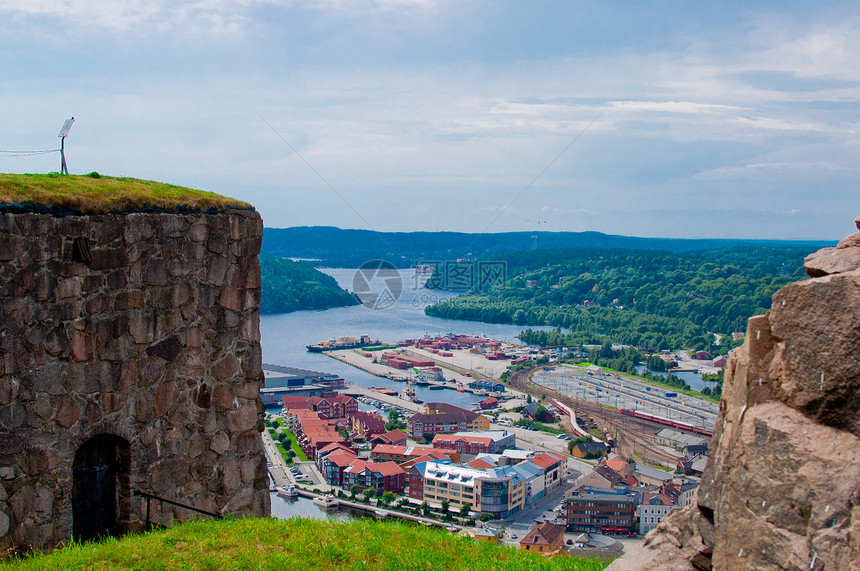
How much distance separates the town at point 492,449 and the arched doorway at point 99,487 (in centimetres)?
268

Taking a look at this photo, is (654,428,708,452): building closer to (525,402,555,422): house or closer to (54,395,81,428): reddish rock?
(525,402,555,422): house

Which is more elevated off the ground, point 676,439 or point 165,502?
point 165,502

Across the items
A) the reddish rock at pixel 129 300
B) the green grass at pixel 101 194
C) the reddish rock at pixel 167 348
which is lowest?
the reddish rock at pixel 167 348

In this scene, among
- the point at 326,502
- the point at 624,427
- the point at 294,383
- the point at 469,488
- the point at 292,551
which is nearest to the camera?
the point at 292,551

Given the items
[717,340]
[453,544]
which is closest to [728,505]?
[453,544]

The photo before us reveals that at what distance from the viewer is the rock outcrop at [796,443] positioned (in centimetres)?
265

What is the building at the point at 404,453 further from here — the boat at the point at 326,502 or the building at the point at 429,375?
the building at the point at 429,375

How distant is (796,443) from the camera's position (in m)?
2.78

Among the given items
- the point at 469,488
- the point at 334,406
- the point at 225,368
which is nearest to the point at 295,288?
the point at 334,406

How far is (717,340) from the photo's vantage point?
6475 centimetres

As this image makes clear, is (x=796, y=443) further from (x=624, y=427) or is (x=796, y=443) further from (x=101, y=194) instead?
(x=624, y=427)

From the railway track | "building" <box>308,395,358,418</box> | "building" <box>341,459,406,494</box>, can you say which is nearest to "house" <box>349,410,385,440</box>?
"building" <box>308,395,358,418</box>

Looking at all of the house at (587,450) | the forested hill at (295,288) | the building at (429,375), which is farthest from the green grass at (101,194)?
the forested hill at (295,288)

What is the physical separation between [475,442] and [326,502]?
555 inches
